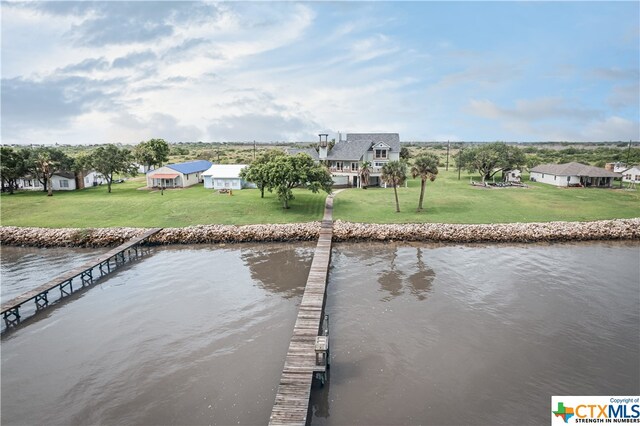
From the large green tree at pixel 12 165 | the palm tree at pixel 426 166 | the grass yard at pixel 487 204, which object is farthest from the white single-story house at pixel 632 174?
the large green tree at pixel 12 165

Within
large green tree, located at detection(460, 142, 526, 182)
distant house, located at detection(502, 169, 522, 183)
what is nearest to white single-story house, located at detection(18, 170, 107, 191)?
large green tree, located at detection(460, 142, 526, 182)

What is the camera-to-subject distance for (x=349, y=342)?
2134 centimetres

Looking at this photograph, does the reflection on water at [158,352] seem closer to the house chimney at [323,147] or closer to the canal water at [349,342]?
the canal water at [349,342]

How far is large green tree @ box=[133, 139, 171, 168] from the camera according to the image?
78.8 metres

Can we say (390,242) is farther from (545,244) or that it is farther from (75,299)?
(75,299)

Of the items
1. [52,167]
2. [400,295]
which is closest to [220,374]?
[400,295]

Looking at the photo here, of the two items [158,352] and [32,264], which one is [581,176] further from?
[32,264]

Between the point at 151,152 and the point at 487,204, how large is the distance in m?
65.7

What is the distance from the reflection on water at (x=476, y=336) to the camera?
54.4 ft

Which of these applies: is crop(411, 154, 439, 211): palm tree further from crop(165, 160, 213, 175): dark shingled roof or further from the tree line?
the tree line

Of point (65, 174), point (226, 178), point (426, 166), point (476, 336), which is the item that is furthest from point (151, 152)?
point (476, 336)

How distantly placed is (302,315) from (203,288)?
1044 centimetres

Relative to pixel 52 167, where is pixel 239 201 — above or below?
below

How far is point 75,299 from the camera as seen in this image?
2838 centimetres
